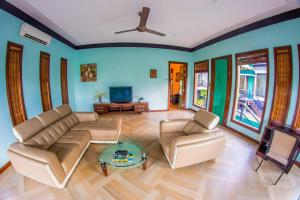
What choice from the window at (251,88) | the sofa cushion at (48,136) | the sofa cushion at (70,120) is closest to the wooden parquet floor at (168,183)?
the sofa cushion at (48,136)

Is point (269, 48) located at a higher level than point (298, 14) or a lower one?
lower

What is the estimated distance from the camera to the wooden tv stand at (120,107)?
4988 mm

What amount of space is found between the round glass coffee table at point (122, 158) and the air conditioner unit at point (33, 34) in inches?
113

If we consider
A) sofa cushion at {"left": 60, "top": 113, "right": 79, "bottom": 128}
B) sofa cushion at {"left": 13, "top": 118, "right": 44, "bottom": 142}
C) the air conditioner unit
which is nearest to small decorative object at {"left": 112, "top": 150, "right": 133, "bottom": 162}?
sofa cushion at {"left": 13, "top": 118, "right": 44, "bottom": 142}

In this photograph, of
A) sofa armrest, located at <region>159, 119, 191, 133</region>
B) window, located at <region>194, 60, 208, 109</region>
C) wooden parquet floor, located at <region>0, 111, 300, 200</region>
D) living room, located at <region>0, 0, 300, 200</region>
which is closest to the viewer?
wooden parquet floor, located at <region>0, 111, 300, 200</region>

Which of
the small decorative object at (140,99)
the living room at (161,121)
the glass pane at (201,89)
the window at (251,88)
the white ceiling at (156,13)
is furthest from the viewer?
the small decorative object at (140,99)

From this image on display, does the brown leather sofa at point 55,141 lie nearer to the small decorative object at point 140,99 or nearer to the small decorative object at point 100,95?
the small decorative object at point 100,95

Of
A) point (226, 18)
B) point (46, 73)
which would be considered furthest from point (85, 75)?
point (226, 18)

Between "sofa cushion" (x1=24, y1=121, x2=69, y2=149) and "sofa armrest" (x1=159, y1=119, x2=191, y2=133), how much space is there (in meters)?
1.98

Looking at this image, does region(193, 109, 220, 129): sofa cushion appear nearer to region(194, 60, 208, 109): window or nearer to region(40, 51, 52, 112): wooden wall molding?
region(194, 60, 208, 109): window

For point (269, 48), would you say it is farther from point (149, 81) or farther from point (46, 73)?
point (46, 73)

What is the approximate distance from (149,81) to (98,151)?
11.7 ft

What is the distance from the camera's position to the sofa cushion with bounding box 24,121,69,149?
194cm

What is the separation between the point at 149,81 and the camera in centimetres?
542
